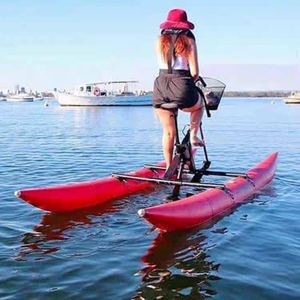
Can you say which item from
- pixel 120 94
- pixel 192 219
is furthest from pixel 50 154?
pixel 120 94

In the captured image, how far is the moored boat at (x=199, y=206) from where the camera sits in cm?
612

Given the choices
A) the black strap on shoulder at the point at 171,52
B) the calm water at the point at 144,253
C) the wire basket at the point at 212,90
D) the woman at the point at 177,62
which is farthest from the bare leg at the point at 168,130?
the wire basket at the point at 212,90

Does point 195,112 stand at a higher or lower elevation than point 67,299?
higher

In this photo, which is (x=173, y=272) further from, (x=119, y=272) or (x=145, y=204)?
(x=145, y=204)

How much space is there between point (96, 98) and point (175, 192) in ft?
253

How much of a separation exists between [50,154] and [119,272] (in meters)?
11.8

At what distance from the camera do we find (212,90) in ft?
30.1

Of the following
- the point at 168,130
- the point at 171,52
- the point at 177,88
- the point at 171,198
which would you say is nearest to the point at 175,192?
the point at 171,198

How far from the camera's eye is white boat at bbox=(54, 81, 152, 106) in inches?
3337

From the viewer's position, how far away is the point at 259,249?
617cm

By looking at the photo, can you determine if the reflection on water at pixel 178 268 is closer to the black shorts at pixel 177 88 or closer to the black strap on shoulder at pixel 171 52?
the black shorts at pixel 177 88

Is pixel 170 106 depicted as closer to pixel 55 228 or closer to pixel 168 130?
pixel 168 130

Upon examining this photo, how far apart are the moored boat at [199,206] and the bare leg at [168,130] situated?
3.30ft

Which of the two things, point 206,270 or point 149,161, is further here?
point 149,161
